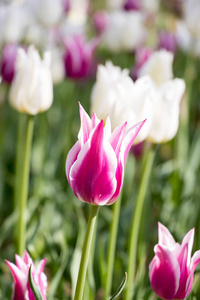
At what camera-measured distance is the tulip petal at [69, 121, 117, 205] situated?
0.69 m

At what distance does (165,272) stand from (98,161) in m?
0.20

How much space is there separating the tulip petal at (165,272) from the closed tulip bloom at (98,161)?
119 millimetres

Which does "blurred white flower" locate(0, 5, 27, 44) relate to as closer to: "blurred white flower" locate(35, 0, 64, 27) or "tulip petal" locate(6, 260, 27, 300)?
"blurred white flower" locate(35, 0, 64, 27)

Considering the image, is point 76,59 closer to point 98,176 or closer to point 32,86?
point 32,86

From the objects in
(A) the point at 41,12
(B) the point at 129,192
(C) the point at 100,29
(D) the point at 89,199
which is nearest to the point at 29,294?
(D) the point at 89,199

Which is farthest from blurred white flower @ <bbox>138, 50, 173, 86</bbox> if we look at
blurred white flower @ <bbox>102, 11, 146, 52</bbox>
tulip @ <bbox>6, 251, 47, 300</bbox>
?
blurred white flower @ <bbox>102, 11, 146, 52</bbox>

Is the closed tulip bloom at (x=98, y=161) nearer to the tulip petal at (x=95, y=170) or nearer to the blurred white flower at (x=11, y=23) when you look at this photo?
the tulip petal at (x=95, y=170)

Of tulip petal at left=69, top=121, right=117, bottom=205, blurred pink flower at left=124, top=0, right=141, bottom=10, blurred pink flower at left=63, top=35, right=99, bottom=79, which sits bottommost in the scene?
blurred pink flower at left=124, top=0, right=141, bottom=10

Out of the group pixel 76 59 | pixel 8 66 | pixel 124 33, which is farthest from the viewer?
pixel 124 33

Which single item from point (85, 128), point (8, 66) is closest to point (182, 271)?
point (85, 128)

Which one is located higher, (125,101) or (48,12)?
(125,101)

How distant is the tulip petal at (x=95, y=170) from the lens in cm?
69

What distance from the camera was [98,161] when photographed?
0.70 m

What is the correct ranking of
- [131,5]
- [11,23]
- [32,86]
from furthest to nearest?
[131,5] → [11,23] → [32,86]
